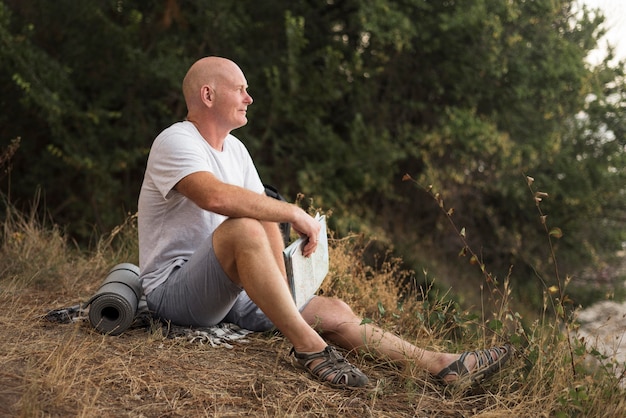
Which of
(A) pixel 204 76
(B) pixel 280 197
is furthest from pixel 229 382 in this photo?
(A) pixel 204 76

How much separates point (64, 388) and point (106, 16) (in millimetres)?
8368

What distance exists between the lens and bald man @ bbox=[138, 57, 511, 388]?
354 cm

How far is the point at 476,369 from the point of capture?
12.0ft

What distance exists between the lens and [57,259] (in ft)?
18.5

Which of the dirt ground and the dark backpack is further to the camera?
the dark backpack

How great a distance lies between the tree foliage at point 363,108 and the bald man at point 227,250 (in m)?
6.33

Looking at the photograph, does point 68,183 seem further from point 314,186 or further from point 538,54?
point 538,54

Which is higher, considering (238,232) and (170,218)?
(238,232)

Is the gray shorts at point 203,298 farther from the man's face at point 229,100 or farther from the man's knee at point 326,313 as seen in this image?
the man's face at point 229,100

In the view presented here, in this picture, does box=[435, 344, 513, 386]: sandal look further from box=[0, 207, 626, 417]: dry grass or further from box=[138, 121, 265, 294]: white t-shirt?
box=[138, 121, 265, 294]: white t-shirt

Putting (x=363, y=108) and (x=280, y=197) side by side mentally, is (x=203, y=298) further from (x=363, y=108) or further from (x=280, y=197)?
(x=363, y=108)

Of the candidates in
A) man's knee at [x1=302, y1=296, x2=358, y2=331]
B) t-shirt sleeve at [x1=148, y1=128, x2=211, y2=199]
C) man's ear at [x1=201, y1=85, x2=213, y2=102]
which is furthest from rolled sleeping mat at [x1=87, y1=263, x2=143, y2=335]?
man's ear at [x1=201, y1=85, x2=213, y2=102]

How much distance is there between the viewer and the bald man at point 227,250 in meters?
3.54

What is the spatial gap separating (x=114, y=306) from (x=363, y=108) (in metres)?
8.62
